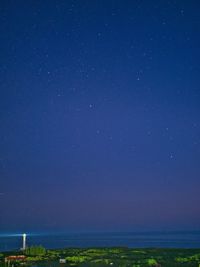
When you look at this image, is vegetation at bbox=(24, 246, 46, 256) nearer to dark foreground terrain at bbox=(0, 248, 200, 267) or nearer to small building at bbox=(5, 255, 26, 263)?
dark foreground terrain at bbox=(0, 248, 200, 267)

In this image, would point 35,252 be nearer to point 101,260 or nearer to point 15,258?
point 15,258

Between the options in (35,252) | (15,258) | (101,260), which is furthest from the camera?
(35,252)

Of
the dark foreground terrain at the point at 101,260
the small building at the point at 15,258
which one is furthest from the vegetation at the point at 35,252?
the small building at the point at 15,258

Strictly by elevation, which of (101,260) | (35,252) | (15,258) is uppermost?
(35,252)

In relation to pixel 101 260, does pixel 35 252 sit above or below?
above

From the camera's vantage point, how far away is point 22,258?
130ft

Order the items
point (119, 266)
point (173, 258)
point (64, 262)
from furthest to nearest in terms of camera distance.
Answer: point (173, 258) → point (64, 262) → point (119, 266)

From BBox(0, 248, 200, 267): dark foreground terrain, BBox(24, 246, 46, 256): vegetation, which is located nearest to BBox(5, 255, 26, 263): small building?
BBox(0, 248, 200, 267): dark foreground terrain

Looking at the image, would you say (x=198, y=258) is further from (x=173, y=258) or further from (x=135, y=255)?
(x=135, y=255)

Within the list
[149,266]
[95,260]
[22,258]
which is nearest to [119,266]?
[149,266]

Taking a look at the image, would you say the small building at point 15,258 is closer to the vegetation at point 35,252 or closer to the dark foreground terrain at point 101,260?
the dark foreground terrain at point 101,260

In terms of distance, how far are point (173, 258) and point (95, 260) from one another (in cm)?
708

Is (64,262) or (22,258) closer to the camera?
(64,262)

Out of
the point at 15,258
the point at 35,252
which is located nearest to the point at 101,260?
the point at 15,258
